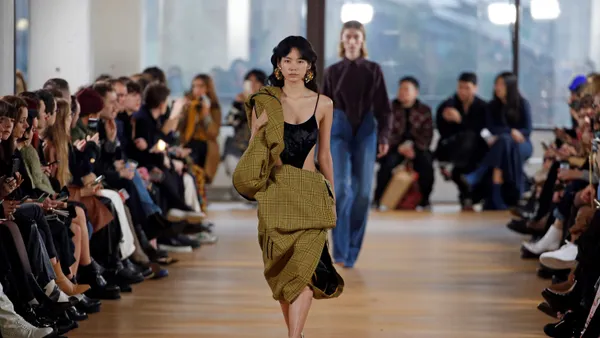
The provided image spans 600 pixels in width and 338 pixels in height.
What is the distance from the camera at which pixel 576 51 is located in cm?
1382

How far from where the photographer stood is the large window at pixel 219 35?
13.4 m

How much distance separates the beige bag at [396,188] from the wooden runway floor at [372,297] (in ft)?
7.06

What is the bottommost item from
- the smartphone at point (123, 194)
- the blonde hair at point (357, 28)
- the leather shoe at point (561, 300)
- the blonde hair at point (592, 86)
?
the leather shoe at point (561, 300)

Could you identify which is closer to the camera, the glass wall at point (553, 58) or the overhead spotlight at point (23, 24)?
the overhead spotlight at point (23, 24)

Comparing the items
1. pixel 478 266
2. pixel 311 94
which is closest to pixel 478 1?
pixel 478 266

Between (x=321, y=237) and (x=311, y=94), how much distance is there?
546 millimetres

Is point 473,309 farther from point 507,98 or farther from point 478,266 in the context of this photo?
point 507,98

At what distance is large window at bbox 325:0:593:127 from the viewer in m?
13.7

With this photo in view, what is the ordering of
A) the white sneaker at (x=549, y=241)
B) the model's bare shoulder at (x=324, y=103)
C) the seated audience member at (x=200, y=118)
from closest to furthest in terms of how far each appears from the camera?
the model's bare shoulder at (x=324, y=103)
the white sneaker at (x=549, y=241)
the seated audience member at (x=200, y=118)

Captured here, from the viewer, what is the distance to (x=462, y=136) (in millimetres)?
12312

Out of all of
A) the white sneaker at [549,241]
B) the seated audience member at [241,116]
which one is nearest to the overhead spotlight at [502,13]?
the seated audience member at [241,116]

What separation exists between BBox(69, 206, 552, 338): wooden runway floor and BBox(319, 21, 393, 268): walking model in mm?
235

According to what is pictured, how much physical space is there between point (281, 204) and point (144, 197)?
8.69ft

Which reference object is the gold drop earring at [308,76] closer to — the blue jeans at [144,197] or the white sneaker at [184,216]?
the blue jeans at [144,197]
